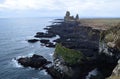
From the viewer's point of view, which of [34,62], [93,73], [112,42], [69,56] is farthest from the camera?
[34,62]

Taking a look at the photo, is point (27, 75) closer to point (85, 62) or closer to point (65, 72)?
point (65, 72)

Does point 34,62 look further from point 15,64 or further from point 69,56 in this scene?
point 69,56

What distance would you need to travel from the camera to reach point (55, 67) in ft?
181

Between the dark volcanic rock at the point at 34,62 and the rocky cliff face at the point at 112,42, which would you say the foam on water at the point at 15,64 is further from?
the rocky cliff face at the point at 112,42

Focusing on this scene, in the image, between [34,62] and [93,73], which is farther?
[34,62]

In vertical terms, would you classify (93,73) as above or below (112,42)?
below

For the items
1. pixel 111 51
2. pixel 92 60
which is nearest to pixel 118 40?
pixel 111 51

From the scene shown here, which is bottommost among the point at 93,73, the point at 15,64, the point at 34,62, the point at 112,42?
the point at 15,64

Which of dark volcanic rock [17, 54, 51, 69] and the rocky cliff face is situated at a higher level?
the rocky cliff face

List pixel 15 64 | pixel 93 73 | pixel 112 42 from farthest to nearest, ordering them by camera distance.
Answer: pixel 15 64 → pixel 112 42 → pixel 93 73

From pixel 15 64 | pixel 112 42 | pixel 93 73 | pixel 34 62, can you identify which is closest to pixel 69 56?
pixel 93 73

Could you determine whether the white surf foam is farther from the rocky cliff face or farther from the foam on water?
the foam on water

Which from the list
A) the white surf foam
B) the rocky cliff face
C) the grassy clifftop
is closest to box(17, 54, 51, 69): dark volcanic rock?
the grassy clifftop

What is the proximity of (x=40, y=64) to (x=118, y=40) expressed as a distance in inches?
1039
